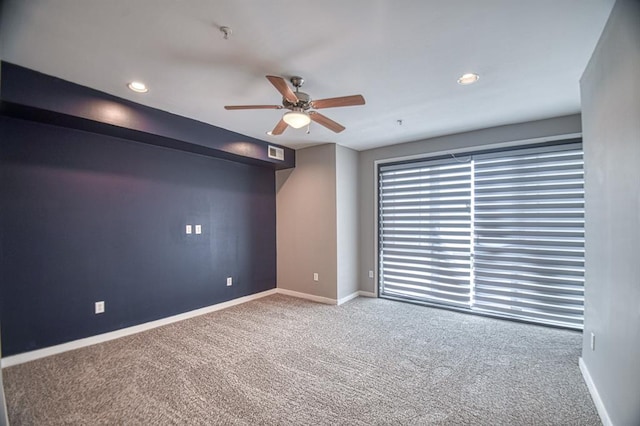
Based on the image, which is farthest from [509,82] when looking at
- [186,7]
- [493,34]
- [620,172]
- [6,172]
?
[6,172]

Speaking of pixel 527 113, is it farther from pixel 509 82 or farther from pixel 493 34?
pixel 493 34

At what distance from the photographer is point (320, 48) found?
2.07 m

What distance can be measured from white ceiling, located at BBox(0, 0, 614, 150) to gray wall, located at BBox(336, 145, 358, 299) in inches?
66.1

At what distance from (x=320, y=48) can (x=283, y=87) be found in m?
0.39

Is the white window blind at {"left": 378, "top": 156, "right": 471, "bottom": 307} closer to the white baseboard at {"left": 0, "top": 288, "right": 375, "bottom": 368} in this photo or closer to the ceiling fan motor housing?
the white baseboard at {"left": 0, "top": 288, "right": 375, "bottom": 368}

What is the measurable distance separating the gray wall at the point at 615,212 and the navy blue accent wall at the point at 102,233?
4.28m

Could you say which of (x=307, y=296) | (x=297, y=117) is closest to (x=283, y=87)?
(x=297, y=117)

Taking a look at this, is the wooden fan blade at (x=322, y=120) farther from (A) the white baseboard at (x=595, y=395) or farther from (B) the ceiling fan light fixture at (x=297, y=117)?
(A) the white baseboard at (x=595, y=395)

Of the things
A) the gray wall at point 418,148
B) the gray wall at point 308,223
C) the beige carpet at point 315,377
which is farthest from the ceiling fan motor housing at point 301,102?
the gray wall at point 418,148

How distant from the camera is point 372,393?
2238mm

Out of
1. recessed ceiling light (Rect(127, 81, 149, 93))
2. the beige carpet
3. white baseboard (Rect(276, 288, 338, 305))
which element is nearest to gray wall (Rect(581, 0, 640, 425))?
the beige carpet

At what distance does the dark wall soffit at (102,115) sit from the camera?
235 cm

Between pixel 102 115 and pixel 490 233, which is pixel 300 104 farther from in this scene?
pixel 490 233

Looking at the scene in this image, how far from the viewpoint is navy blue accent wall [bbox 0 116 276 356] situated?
8.85ft
